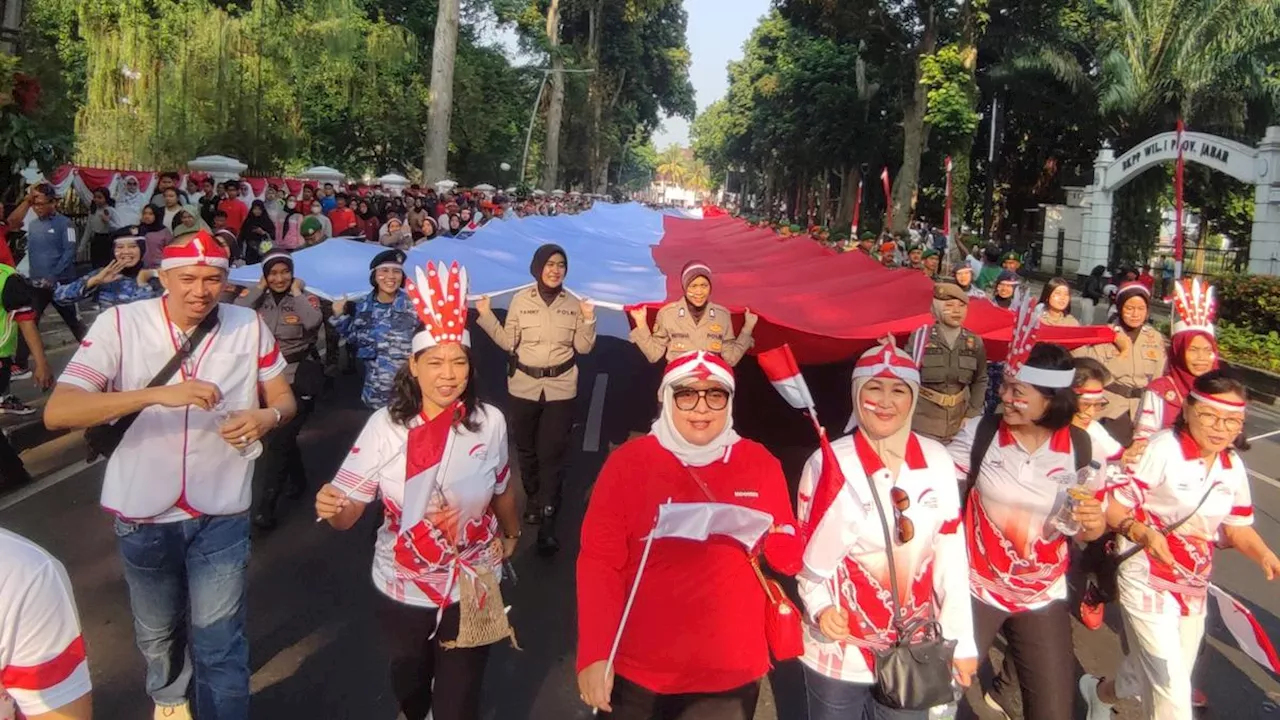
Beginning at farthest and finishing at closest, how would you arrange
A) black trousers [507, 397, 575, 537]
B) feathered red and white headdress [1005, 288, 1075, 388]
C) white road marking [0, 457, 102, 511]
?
1. white road marking [0, 457, 102, 511]
2. black trousers [507, 397, 575, 537]
3. feathered red and white headdress [1005, 288, 1075, 388]

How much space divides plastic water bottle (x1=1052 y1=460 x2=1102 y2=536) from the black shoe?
10.5 ft

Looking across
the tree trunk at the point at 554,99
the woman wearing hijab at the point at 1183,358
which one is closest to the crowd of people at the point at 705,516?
the woman wearing hijab at the point at 1183,358

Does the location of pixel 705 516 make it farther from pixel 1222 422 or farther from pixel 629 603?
pixel 1222 422

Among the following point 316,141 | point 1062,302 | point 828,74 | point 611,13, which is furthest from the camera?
point 611,13

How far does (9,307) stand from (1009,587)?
20.4 ft

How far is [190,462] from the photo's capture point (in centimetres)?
305

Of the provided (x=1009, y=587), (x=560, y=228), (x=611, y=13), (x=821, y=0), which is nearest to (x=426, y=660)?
(x=1009, y=587)

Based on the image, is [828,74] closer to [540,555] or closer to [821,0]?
[821,0]

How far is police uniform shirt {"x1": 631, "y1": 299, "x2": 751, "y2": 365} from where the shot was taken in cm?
614

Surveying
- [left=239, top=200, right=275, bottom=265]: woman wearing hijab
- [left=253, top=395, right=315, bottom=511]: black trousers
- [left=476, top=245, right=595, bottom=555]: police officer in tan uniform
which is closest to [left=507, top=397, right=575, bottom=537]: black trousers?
[left=476, top=245, right=595, bottom=555]: police officer in tan uniform

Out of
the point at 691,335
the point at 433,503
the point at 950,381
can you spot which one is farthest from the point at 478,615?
the point at 950,381

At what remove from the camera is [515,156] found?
2231 inches

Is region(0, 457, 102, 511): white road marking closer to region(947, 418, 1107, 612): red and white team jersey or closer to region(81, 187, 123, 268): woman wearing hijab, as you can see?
region(947, 418, 1107, 612): red and white team jersey

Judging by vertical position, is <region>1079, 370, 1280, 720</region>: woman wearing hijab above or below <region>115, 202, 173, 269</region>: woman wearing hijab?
below
